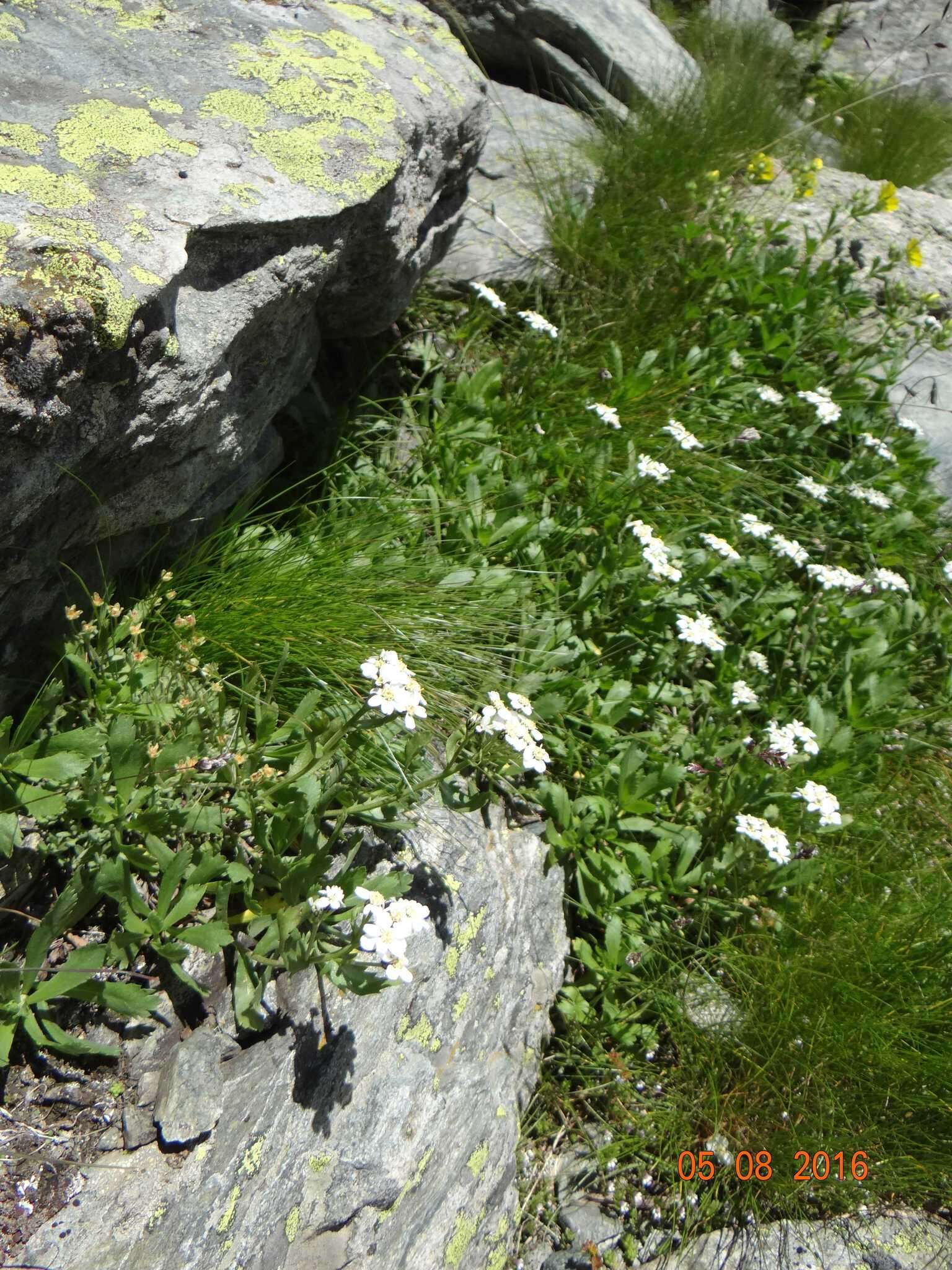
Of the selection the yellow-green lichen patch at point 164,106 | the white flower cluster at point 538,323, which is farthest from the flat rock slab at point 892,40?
the yellow-green lichen patch at point 164,106

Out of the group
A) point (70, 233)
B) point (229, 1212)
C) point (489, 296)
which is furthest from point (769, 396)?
point (229, 1212)

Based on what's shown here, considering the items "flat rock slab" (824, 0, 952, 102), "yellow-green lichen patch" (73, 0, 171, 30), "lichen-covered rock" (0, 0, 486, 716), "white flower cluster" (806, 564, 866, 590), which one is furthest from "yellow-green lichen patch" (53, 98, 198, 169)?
"flat rock slab" (824, 0, 952, 102)

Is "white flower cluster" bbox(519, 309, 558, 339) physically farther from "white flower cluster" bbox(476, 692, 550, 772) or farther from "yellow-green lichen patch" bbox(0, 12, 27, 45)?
"white flower cluster" bbox(476, 692, 550, 772)

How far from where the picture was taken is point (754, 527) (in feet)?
12.3

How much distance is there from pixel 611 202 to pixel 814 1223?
15.0ft

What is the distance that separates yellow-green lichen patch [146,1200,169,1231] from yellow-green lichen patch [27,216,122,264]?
1995mm

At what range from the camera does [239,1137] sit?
6.91 ft

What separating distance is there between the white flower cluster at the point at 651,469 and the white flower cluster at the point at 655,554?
0.26 m

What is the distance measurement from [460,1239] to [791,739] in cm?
174

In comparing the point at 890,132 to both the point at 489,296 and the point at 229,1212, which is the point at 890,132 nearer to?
the point at 489,296

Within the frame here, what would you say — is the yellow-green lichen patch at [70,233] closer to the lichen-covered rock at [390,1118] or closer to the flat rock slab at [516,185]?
the lichen-covered rock at [390,1118]

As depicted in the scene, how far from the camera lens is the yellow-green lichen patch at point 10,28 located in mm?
2586

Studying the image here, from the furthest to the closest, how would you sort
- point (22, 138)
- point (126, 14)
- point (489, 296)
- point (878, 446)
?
point (878, 446) → point (489, 296) → point (126, 14) → point (22, 138)

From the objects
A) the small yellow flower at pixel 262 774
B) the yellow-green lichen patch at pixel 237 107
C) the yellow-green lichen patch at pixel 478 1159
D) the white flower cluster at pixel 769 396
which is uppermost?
the yellow-green lichen patch at pixel 237 107
